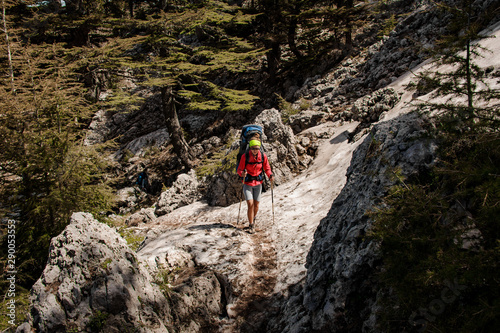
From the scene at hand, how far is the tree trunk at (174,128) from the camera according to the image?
1399cm

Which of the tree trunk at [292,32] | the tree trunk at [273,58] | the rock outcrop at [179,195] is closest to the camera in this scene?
the rock outcrop at [179,195]

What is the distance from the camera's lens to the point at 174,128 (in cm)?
1449

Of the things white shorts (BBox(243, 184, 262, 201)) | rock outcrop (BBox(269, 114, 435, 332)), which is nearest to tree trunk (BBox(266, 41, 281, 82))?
white shorts (BBox(243, 184, 262, 201))

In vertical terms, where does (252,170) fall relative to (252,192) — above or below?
above

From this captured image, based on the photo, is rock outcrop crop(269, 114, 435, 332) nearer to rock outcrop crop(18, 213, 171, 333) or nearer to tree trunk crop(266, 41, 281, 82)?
rock outcrop crop(18, 213, 171, 333)

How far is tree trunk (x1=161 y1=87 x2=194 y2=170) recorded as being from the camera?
1399 centimetres

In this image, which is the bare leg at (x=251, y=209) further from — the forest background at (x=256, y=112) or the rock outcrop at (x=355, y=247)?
the forest background at (x=256, y=112)

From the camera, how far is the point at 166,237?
19.9 ft

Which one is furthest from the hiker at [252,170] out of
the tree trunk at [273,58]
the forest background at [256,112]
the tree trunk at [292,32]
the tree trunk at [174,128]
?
the tree trunk at [292,32]

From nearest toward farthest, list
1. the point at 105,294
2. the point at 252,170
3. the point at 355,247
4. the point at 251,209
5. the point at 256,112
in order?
the point at 355,247
the point at 105,294
the point at 252,170
the point at 251,209
the point at 256,112

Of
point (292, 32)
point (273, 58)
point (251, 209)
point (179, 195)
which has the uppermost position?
point (292, 32)

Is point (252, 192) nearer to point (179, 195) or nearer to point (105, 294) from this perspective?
point (105, 294)

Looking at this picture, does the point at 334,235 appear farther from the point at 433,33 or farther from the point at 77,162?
the point at 433,33

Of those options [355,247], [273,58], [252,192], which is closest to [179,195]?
[252,192]
